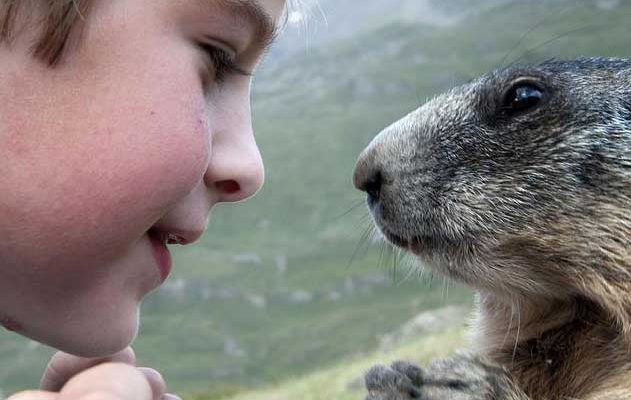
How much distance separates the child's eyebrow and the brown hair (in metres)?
0.35

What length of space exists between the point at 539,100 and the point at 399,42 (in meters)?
134

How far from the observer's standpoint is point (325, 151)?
325 feet

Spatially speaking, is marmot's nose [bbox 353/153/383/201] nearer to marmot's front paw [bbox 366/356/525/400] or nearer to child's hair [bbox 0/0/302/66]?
marmot's front paw [bbox 366/356/525/400]

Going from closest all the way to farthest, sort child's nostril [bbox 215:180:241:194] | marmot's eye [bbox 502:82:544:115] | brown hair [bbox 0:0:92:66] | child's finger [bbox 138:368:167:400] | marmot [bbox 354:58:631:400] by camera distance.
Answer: brown hair [bbox 0:0:92:66], child's finger [bbox 138:368:167:400], child's nostril [bbox 215:180:241:194], marmot [bbox 354:58:631:400], marmot's eye [bbox 502:82:544:115]

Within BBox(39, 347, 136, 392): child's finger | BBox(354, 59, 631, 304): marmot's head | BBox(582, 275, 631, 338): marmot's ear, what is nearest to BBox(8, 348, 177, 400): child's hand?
BBox(39, 347, 136, 392): child's finger

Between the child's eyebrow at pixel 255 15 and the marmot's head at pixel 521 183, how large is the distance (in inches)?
32.1

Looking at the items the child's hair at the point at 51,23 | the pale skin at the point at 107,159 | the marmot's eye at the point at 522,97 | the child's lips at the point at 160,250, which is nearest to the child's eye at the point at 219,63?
the pale skin at the point at 107,159

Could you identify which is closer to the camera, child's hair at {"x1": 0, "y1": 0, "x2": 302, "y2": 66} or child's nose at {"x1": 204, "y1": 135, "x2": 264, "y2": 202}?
child's hair at {"x1": 0, "y1": 0, "x2": 302, "y2": 66}

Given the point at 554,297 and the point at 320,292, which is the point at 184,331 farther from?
the point at 554,297

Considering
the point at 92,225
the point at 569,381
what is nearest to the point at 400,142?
the point at 569,381

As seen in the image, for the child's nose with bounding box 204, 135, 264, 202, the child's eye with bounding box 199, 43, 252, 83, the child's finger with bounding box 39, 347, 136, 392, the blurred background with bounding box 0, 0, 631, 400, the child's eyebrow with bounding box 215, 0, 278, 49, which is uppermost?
the child's eyebrow with bounding box 215, 0, 278, 49

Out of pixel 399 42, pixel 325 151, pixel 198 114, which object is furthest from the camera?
pixel 399 42

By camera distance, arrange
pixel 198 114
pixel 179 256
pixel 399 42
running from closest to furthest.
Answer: pixel 198 114, pixel 179 256, pixel 399 42

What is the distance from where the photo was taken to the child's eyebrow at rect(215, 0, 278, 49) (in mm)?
1791
